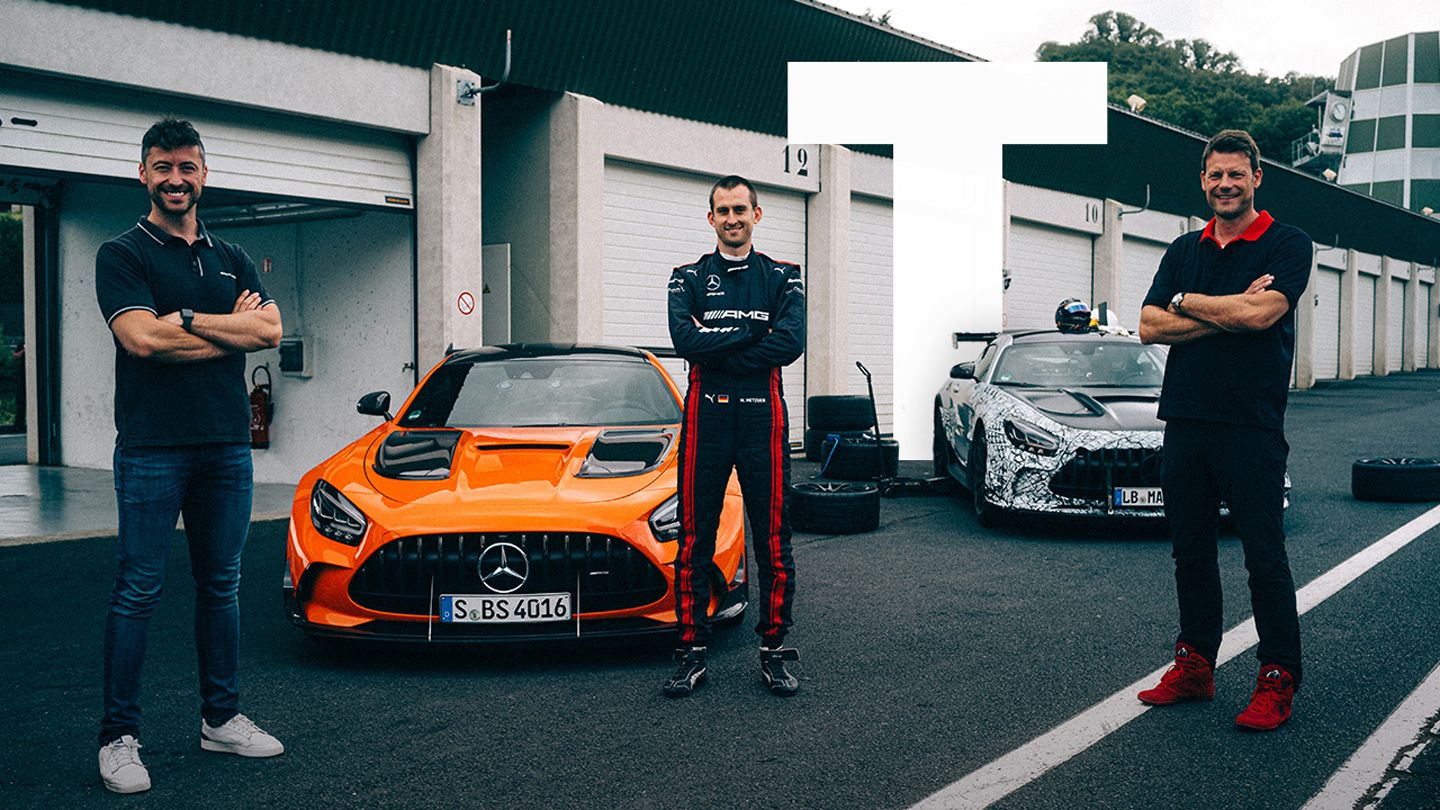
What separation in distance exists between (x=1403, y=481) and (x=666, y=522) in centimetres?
711

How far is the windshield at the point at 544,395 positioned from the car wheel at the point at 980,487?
3120 millimetres

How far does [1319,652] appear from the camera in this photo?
4.81m

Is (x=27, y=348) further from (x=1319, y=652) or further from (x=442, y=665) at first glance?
(x=1319, y=652)

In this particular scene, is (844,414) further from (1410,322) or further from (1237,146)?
(1410,322)

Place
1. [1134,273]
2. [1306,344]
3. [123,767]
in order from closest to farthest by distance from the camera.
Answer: [123,767] → [1134,273] → [1306,344]

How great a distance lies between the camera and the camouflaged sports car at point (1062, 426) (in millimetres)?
7812

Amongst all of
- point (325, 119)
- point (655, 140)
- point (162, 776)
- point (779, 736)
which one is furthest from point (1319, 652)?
point (655, 140)

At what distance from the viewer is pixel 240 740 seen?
12.1 ft

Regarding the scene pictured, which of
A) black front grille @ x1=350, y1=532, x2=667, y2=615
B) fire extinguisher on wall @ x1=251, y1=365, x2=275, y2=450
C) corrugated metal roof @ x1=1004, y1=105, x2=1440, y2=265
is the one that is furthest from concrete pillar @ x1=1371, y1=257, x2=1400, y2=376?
black front grille @ x1=350, y1=532, x2=667, y2=615

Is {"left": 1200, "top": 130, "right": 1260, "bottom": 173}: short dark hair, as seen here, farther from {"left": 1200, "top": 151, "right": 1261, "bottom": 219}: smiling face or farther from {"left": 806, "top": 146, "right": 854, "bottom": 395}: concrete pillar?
{"left": 806, "top": 146, "right": 854, "bottom": 395}: concrete pillar

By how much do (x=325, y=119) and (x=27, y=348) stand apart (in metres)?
6.70

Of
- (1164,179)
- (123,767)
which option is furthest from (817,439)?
(1164,179)
